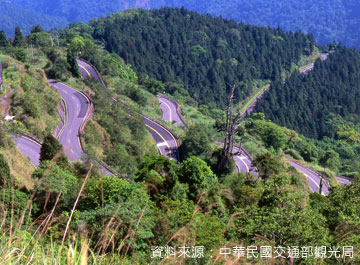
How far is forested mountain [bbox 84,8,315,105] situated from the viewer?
350 feet

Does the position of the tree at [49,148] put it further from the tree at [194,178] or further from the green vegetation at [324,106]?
the green vegetation at [324,106]

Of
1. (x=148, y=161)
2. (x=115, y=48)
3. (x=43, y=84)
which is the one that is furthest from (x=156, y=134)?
(x=115, y=48)

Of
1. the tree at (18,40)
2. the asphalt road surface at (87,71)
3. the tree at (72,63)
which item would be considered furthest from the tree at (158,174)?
the tree at (18,40)

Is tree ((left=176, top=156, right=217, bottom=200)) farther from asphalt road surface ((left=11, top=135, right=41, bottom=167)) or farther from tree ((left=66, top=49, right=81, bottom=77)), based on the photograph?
tree ((left=66, top=49, right=81, bottom=77))

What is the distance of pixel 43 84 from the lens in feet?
131

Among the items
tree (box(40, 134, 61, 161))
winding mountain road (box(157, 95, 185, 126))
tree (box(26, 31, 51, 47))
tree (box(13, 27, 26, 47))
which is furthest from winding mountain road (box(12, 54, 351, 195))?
tree (box(26, 31, 51, 47))

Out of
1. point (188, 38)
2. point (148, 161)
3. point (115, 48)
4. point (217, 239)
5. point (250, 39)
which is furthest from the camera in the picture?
point (250, 39)

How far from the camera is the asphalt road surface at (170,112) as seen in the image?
208 ft

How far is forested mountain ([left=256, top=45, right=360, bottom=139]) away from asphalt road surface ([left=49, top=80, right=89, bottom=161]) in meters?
68.7

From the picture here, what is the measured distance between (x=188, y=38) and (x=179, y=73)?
22498 millimetres

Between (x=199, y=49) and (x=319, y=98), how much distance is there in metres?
47.0

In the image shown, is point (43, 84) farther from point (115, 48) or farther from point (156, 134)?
point (115, 48)

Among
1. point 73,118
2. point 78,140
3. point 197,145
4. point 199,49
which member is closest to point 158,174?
point 78,140

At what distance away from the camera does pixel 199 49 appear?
406ft
